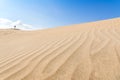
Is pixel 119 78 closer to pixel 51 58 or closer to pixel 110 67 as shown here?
pixel 110 67

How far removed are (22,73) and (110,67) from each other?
3.46 ft

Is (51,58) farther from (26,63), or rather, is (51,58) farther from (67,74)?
(67,74)

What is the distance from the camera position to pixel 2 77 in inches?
83.6

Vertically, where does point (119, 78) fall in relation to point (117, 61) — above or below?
below

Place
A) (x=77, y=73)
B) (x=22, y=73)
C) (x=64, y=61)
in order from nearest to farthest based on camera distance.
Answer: (x=77, y=73) < (x=22, y=73) < (x=64, y=61)

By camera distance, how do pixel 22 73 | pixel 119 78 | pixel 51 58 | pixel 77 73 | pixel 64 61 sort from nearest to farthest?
1. pixel 119 78
2. pixel 77 73
3. pixel 22 73
4. pixel 64 61
5. pixel 51 58

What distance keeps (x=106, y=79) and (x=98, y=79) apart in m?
0.08

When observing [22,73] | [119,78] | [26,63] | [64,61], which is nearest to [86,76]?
[119,78]

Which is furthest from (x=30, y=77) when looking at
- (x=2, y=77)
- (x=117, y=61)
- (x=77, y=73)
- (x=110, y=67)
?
(x=117, y=61)

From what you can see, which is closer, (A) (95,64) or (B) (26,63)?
(A) (95,64)

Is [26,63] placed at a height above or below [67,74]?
above

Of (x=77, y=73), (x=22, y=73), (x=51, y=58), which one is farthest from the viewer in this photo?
(x=51, y=58)

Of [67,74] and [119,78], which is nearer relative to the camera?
[119,78]

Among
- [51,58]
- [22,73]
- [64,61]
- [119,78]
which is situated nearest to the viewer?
[119,78]
